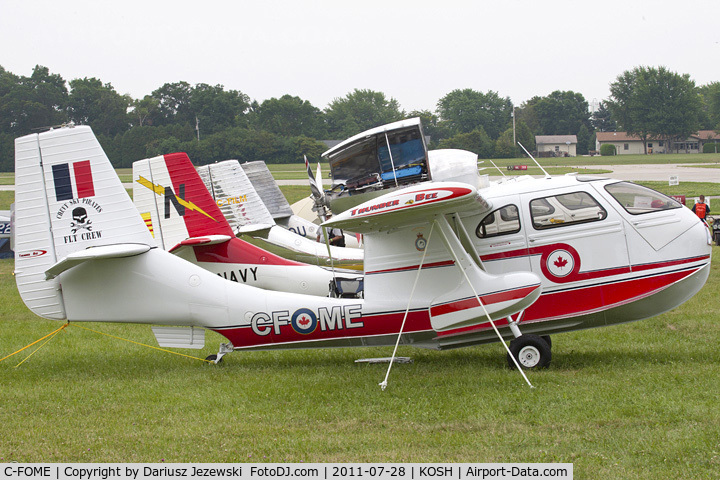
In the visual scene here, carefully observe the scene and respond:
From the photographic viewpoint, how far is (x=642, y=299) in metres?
8.77

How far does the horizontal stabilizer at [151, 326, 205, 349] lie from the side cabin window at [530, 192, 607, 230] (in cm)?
472

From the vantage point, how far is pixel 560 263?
892 centimetres

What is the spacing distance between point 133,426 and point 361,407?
2.35m

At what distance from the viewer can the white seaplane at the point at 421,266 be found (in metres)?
8.73

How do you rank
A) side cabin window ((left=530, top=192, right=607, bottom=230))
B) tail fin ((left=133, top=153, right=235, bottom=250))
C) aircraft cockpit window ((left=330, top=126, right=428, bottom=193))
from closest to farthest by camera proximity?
side cabin window ((left=530, top=192, right=607, bottom=230)) → aircraft cockpit window ((left=330, top=126, right=428, bottom=193)) → tail fin ((left=133, top=153, right=235, bottom=250))

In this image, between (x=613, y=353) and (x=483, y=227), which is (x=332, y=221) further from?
(x=613, y=353)

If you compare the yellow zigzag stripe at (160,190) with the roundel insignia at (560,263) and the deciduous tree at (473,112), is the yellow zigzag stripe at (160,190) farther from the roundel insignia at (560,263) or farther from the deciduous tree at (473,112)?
the deciduous tree at (473,112)

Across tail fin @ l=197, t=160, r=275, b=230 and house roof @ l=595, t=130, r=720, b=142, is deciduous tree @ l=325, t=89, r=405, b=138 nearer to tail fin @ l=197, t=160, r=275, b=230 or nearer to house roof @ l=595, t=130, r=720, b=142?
house roof @ l=595, t=130, r=720, b=142

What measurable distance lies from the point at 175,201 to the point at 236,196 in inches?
197

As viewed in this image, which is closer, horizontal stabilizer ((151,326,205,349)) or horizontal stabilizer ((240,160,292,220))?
horizontal stabilizer ((151,326,205,349))

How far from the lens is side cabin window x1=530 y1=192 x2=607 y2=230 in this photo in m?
8.88

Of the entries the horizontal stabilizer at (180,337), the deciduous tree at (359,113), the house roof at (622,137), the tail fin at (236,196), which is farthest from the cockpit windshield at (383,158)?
the house roof at (622,137)

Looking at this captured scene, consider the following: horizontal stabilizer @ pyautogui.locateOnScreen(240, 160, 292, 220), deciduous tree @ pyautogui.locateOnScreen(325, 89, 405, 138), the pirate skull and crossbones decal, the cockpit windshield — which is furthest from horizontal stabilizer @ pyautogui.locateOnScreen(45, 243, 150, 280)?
deciduous tree @ pyautogui.locateOnScreen(325, 89, 405, 138)

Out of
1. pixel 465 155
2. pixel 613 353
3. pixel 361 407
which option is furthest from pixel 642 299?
pixel 361 407
